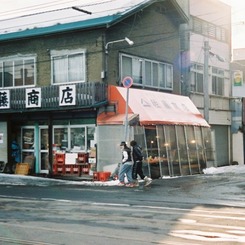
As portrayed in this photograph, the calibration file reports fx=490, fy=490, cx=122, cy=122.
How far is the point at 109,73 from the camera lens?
22453mm

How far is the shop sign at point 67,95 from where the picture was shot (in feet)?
70.5

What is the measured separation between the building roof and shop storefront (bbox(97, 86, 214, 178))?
3.20m

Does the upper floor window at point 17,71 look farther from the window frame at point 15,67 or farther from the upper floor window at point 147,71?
the upper floor window at point 147,71

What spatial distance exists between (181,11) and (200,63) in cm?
419

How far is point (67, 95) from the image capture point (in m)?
21.7

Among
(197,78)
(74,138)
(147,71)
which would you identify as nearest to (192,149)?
(147,71)

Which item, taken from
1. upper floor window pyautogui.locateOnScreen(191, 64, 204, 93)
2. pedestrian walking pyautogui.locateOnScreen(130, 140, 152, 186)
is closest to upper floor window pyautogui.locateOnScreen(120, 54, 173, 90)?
upper floor window pyautogui.locateOnScreen(191, 64, 204, 93)

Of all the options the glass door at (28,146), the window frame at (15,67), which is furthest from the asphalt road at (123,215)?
the window frame at (15,67)

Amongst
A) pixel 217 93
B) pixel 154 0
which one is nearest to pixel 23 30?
pixel 154 0

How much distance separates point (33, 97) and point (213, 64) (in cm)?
1334

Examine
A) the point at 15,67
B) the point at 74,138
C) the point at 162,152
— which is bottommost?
the point at 162,152

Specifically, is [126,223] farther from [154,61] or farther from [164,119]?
[154,61]

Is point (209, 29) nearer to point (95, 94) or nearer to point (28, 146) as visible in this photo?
point (95, 94)

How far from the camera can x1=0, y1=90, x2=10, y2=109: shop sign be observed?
23797 millimetres
